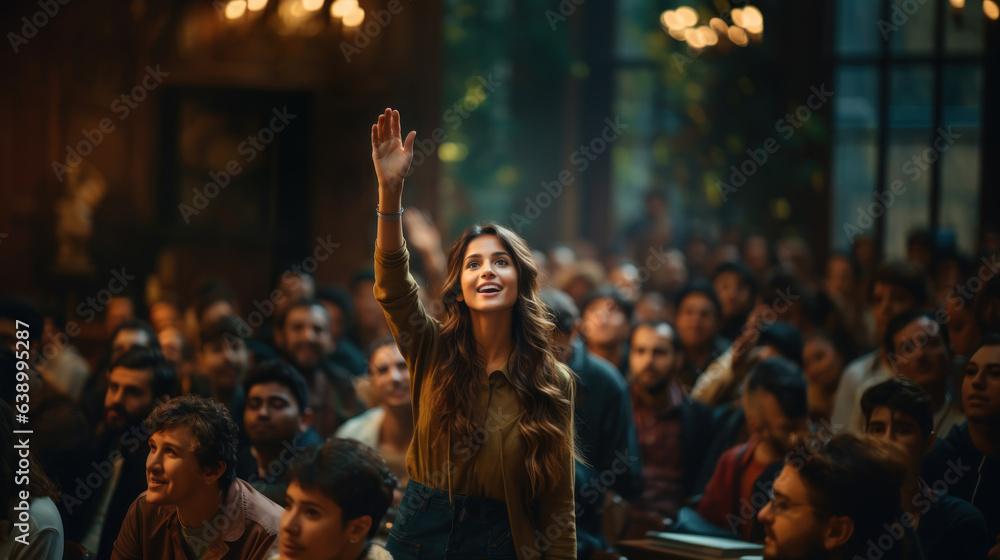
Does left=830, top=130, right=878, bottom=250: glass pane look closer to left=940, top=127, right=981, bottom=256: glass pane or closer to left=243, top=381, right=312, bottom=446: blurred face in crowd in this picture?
left=940, top=127, right=981, bottom=256: glass pane

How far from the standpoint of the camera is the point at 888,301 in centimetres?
501

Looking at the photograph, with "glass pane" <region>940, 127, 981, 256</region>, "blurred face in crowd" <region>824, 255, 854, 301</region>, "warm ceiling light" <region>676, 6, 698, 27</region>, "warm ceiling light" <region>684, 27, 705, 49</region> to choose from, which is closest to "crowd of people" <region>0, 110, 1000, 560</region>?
"blurred face in crowd" <region>824, 255, 854, 301</region>

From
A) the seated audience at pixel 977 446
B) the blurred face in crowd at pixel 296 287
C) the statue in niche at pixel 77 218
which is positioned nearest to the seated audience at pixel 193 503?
the seated audience at pixel 977 446

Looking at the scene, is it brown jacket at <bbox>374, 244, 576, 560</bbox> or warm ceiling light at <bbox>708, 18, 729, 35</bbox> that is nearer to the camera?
brown jacket at <bbox>374, 244, 576, 560</bbox>

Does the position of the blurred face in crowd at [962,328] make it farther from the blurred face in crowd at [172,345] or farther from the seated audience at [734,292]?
the blurred face in crowd at [172,345]

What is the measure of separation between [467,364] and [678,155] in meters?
9.34

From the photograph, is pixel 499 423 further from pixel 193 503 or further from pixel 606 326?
pixel 606 326

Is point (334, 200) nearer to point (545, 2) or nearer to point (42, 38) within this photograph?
point (42, 38)

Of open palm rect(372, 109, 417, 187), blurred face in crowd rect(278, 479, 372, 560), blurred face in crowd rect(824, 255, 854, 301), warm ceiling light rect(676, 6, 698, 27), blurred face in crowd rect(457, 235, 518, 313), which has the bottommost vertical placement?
blurred face in crowd rect(278, 479, 372, 560)

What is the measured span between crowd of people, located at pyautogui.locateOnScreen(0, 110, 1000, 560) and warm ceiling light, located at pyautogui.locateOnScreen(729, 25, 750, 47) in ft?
15.4

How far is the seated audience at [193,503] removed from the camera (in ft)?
8.90

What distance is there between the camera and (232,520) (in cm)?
273

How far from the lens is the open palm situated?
257 centimetres

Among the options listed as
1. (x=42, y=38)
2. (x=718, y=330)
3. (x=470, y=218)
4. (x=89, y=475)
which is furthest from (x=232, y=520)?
(x=470, y=218)
